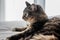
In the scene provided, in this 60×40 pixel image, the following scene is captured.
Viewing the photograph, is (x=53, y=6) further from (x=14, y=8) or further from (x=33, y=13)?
(x=33, y=13)

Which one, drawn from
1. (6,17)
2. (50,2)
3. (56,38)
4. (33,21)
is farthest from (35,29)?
(6,17)

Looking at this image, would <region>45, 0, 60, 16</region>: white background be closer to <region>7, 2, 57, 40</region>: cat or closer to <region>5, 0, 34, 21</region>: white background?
<region>5, 0, 34, 21</region>: white background

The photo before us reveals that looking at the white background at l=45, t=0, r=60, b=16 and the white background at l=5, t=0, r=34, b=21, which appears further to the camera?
the white background at l=5, t=0, r=34, b=21

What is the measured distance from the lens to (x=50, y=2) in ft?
10.0

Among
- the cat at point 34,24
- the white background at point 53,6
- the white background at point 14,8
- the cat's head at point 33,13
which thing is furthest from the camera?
the white background at point 14,8

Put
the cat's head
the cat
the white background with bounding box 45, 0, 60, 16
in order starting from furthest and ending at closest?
the white background with bounding box 45, 0, 60, 16 < the cat's head < the cat

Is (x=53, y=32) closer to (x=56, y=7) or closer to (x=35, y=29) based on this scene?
(x=35, y=29)

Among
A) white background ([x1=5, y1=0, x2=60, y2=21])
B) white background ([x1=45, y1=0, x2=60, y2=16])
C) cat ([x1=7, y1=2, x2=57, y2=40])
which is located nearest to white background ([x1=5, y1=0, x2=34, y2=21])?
white background ([x1=5, y1=0, x2=60, y2=21])

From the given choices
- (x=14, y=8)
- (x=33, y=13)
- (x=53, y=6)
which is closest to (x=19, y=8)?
(x=14, y=8)

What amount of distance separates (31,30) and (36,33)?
4.3 inches

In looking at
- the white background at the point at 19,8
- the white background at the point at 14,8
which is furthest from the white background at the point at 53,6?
the white background at the point at 14,8

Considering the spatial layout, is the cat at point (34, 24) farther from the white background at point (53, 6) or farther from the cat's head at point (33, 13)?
the white background at point (53, 6)

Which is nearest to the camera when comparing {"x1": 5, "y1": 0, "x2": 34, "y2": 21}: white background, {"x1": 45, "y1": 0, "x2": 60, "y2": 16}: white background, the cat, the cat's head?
the cat

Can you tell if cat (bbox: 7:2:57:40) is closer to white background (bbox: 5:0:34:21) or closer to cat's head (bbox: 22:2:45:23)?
cat's head (bbox: 22:2:45:23)
